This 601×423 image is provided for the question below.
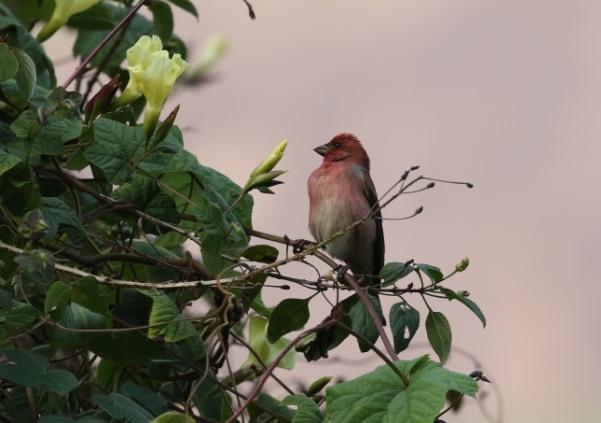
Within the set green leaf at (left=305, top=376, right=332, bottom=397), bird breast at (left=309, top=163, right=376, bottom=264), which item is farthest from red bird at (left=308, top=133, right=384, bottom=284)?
green leaf at (left=305, top=376, right=332, bottom=397)

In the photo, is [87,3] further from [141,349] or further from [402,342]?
[402,342]

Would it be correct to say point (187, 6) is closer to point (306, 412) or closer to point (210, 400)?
point (210, 400)

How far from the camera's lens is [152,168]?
2.93m

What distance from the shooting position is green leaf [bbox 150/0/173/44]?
383cm

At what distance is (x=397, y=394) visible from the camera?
A: 91.8 inches

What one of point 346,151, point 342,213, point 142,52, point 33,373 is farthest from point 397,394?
point 346,151

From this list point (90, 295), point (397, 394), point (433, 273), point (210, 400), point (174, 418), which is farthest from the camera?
point (210, 400)

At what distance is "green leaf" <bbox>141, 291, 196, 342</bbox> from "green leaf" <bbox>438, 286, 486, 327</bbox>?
0.58 metres

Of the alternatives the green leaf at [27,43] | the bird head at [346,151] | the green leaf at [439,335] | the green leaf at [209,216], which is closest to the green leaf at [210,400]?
the green leaf at [209,216]

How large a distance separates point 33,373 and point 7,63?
0.67m

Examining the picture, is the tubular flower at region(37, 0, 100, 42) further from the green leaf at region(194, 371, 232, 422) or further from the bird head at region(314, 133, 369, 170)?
the bird head at region(314, 133, 369, 170)

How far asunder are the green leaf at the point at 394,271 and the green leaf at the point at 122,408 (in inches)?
24.8

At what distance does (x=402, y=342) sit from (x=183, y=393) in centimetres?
58

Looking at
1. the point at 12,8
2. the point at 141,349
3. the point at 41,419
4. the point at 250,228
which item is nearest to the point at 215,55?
the point at 12,8
